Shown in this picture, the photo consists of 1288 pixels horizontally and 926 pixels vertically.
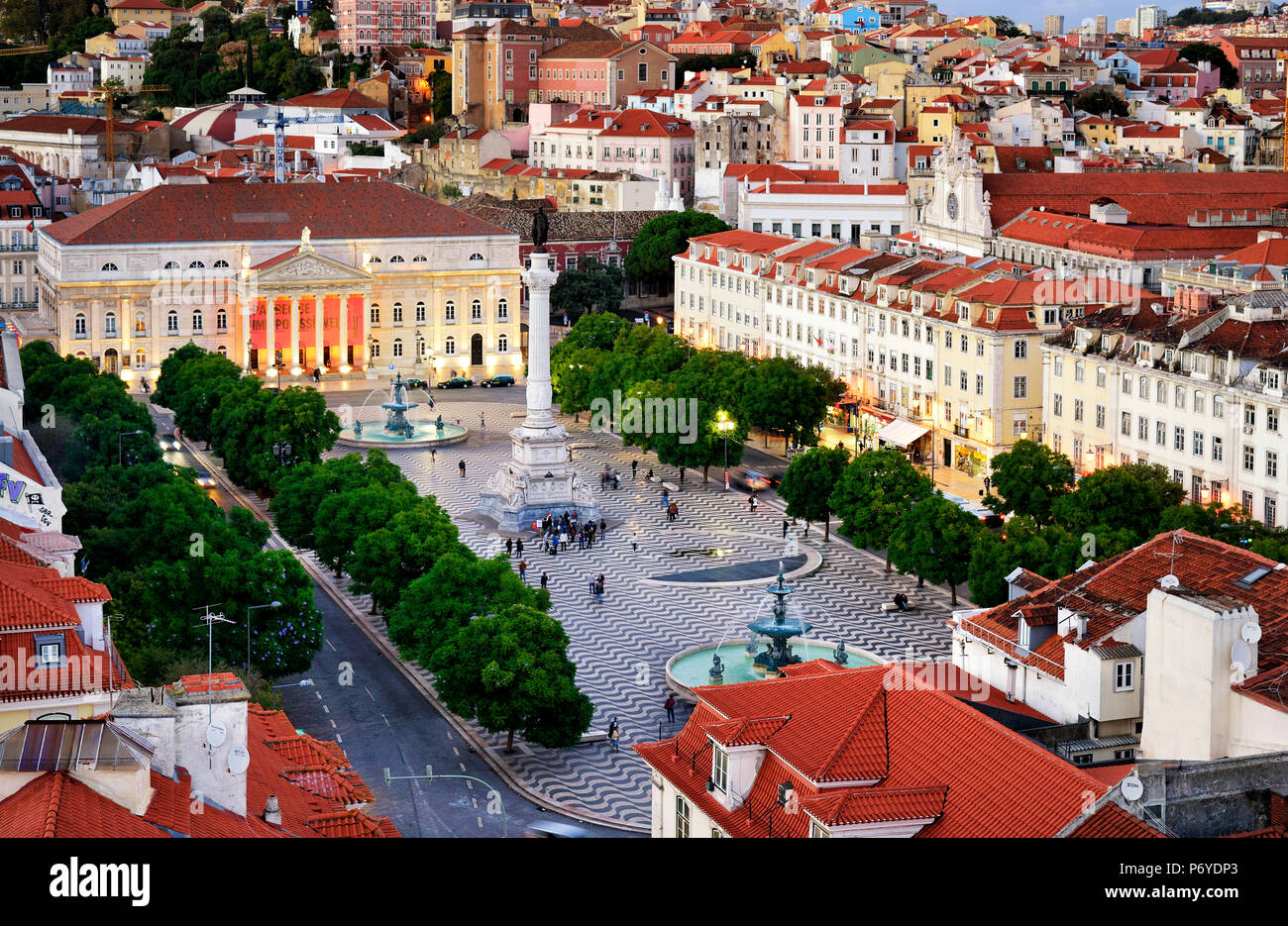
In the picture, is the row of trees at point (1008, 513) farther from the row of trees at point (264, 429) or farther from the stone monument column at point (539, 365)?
the row of trees at point (264, 429)

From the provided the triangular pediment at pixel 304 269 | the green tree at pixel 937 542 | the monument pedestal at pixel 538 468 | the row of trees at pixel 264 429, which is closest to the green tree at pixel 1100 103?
the triangular pediment at pixel 304 269

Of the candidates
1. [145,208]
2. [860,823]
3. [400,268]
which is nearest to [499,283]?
[400,268]

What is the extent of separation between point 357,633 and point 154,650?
14687 mm

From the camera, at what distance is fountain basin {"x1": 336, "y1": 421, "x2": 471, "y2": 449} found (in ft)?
324

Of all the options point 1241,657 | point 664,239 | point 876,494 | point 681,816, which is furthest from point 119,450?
point 664,239

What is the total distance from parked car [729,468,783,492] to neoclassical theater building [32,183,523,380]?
36.8 m

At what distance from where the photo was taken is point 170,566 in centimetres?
5434

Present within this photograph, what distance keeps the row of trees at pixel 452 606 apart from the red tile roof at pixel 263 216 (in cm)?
5516

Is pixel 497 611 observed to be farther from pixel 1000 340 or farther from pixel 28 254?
pixel 28 254

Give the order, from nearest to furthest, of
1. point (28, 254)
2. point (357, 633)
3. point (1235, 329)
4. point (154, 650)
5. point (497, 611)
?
point (154, 650)
point (497, 611)
point (357, 633)
point (1235, 329)
point (28, 254)

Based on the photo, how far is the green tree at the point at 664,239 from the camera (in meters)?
139

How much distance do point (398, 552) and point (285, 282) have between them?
64374 mm

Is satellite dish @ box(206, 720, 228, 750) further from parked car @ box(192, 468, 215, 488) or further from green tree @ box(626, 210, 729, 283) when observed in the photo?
green tree @ box(626, 210, 729, 283)

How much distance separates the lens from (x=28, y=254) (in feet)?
429
